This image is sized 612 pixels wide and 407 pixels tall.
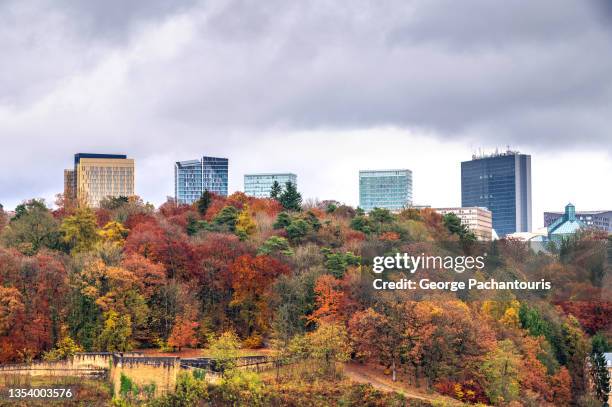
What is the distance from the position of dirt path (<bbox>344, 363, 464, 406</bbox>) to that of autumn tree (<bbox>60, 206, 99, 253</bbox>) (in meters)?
22.1

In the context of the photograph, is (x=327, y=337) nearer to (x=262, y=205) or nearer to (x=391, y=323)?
(x=391, y=323)

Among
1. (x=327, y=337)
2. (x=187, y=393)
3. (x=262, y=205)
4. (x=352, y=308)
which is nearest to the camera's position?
(x=187, y=393)

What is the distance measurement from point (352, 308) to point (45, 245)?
22412mm

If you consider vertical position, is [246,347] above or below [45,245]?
below

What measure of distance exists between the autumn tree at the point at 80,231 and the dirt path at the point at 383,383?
22.1 meters

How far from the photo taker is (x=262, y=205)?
100062 millimetres

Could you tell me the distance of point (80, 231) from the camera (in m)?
80.6

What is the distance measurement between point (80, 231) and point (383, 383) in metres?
26.0

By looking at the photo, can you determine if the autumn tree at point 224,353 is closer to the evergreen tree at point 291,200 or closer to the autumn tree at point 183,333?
the autumn tree at point 183,333

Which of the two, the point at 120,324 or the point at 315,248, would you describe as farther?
the point at 315,248

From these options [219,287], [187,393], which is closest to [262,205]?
[219,287]

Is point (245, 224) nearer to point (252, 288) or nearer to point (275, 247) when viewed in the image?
point (275, 247)

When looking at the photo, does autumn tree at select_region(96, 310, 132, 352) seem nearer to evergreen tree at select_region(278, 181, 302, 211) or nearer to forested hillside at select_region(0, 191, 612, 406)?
forested hillside at select_region(0, 191, 612, 406)

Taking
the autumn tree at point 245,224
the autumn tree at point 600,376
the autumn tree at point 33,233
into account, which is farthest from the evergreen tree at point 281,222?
the autumn tree at point 600,376
